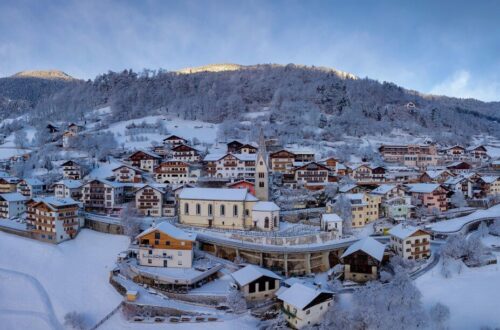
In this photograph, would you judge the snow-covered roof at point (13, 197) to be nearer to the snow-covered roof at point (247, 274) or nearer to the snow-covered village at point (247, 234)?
the snow-covered village at point (247, 234)

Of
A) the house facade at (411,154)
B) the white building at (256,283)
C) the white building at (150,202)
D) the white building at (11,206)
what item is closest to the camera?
the white building at (256,283)

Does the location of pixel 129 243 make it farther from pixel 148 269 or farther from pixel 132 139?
pixel 132 139

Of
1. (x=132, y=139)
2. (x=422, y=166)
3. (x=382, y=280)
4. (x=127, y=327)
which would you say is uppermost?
(x=132, y=139)

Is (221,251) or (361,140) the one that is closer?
(221,251)

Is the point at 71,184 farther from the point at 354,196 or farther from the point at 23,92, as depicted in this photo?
the point at 23,92

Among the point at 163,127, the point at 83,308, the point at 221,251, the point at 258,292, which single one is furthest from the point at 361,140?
the point at 83,308

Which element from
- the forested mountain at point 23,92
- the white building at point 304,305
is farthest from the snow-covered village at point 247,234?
the forested mountain at point 23,92
